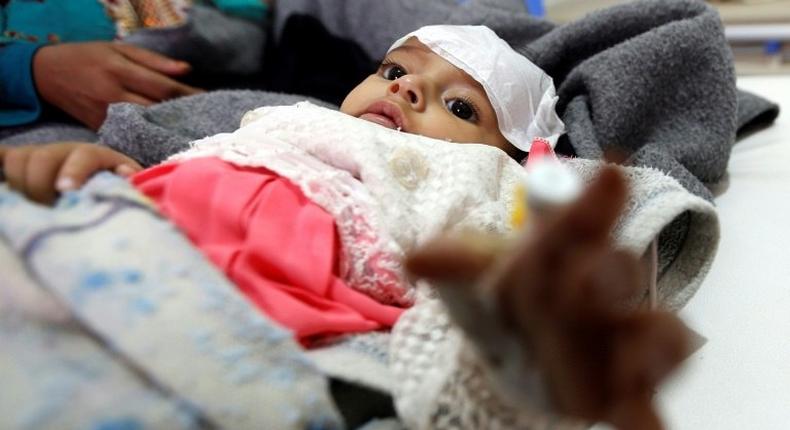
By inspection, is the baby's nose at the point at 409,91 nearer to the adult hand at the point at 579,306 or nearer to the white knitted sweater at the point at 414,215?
the white knitted sweater at the point at 414,215

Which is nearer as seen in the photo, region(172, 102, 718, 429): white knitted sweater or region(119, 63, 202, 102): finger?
region(172, 102, 718, 429): white knitted sweater

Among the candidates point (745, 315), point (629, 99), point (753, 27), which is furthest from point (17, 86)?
point (753, 27)

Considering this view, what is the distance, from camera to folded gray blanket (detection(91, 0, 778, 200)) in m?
0.66

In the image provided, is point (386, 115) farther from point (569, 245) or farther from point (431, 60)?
point (569, 245)

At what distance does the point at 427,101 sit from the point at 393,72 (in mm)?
67

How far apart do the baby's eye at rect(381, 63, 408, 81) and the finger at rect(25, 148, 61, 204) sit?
0.33m

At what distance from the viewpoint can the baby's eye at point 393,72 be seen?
2.05 feet

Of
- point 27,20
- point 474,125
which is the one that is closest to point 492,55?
point 474,125

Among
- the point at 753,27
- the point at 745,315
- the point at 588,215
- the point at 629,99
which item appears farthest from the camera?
the point at 753,27

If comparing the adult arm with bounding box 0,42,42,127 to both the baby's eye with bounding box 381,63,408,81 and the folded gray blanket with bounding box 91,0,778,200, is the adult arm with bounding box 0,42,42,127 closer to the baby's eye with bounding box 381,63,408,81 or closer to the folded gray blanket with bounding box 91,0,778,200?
the folded gray blanket with bounding box 91,0,778,200

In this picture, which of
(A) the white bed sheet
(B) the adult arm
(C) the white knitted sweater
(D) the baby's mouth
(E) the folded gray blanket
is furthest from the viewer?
(B) the adult arm

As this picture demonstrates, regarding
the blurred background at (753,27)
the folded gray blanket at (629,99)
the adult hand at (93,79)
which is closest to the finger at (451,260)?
the folded gray blanket at (629,99)

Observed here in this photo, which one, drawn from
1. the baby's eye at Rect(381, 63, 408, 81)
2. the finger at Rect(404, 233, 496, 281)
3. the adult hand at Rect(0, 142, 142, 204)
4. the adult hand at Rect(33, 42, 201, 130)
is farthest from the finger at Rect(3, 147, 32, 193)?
the adult hand at Rect(33, 42, 201, 130)

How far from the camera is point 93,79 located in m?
0.79
